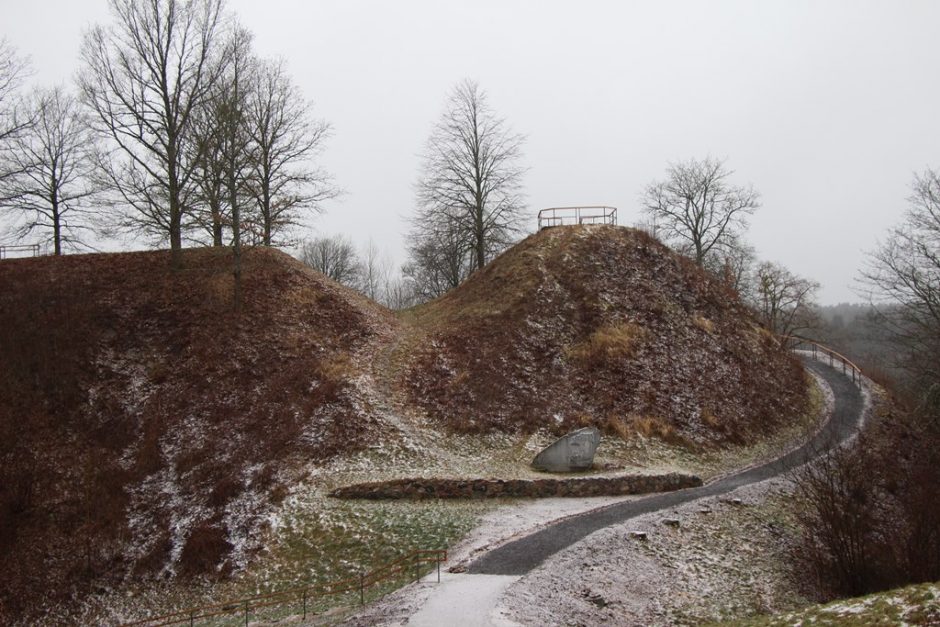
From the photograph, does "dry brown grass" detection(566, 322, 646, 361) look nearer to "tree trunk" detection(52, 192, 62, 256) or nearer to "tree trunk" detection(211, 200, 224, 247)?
"tree trunk" detection(211, 200, 224, 247)

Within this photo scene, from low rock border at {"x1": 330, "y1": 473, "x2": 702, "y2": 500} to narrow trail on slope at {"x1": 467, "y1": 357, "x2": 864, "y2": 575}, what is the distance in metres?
0.97

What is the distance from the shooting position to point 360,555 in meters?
14.6

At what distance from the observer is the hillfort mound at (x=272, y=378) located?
1700 cm

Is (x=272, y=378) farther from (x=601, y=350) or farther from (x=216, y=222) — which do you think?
(x=601, y=350)

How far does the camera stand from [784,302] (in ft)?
147

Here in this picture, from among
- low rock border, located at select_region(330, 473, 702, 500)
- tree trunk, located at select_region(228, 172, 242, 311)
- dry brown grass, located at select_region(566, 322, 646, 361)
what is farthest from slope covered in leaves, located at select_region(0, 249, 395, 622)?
dry brown grass, located at select_region(566, 322, 646, 361)

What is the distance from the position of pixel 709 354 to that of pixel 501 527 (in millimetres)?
16332

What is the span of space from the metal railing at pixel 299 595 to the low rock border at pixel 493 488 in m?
3.99

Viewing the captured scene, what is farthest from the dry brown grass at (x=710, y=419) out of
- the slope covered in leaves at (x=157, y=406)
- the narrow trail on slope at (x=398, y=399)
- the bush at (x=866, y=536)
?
the slope covered in leaves at (x=157, y=406)

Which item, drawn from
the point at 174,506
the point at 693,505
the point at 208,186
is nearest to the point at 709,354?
the point at 693,505

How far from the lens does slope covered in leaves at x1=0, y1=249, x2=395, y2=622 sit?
16078mm

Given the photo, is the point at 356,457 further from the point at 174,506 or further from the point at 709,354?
the point at 709,354

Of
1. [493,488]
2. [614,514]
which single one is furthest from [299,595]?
[614,514]

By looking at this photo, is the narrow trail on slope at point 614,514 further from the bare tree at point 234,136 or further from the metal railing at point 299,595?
the bare tree at point 234,136
